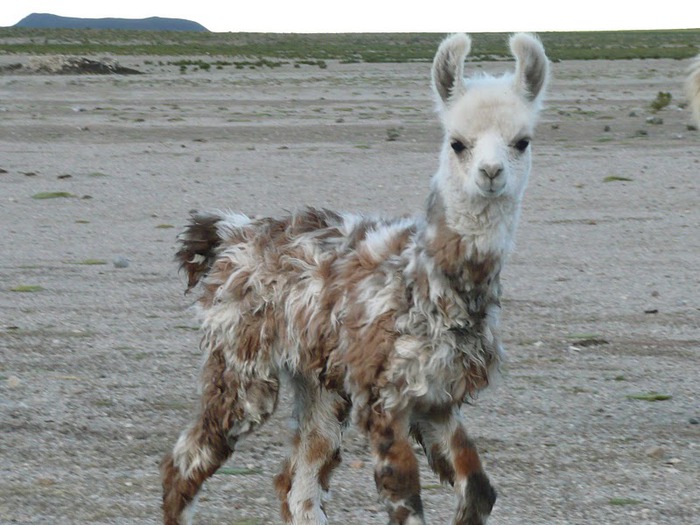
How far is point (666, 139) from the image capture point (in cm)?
2309

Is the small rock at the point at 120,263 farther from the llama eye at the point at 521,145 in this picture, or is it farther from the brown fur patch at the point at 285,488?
the llama eye at the point at 521,145

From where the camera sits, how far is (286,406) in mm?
7984

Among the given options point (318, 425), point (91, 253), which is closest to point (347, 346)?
point (318, 425)

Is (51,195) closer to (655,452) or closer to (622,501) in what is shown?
(655,452)

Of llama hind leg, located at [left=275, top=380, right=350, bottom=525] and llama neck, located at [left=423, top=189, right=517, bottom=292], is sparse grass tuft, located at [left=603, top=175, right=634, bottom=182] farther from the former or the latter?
llama neck, located at [left=423, top=189, right=517, bottom=292]

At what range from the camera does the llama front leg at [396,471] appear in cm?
489

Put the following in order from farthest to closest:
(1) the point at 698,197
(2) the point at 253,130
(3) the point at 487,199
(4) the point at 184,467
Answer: (2) the point at 253,130, (1) the point at 698,197, (4) the point at 184,467, (3) the point at 487,199

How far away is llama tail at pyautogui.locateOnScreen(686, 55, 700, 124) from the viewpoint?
372 inches

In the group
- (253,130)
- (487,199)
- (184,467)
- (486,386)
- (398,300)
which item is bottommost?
(253,130)

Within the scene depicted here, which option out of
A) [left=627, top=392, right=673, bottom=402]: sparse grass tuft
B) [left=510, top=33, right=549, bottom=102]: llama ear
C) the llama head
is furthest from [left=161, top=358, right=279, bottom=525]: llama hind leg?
[left=627, top=392, right=673, bottom=402]: sparse grass tuft

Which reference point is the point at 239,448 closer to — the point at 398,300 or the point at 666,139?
the point at 398,300

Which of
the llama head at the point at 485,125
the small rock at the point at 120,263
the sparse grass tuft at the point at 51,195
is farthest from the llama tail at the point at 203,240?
the sparse grass tuft at the point at 51,195

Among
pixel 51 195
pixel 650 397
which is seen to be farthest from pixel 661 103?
pixel 650 397

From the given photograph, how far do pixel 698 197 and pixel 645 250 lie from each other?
3687 mm
